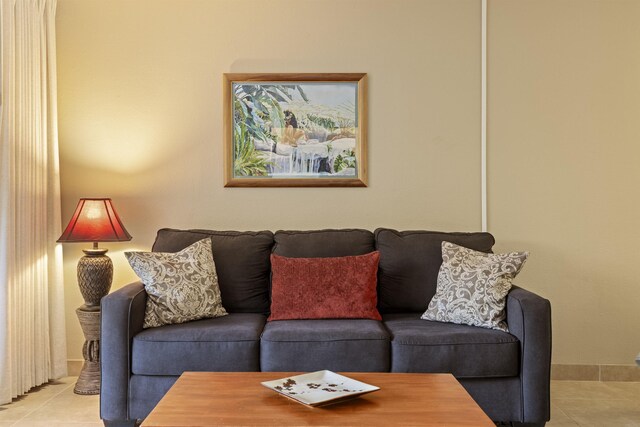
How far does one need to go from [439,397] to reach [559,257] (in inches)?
86.0

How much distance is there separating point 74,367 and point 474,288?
2.58 metres

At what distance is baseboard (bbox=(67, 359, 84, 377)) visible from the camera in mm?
4195

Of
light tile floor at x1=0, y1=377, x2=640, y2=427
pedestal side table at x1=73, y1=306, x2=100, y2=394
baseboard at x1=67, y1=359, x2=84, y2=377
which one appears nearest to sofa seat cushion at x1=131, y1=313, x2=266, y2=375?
light tile floor at x1=0, y1=377, x2=640, y2=427

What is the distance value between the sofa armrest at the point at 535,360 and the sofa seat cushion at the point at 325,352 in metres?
0.64

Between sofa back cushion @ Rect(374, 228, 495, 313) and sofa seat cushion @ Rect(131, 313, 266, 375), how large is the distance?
912 mm

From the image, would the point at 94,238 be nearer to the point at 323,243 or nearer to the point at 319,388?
the point at 323,243

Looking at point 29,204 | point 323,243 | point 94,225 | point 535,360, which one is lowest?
point 535,360

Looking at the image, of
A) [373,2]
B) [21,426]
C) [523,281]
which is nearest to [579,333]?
[523,281]

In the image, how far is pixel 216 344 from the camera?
3.11 metres

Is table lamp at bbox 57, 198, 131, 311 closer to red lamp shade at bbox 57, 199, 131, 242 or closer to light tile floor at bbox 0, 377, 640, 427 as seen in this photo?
red lamp shade at bbox 57, 199, 131, 242

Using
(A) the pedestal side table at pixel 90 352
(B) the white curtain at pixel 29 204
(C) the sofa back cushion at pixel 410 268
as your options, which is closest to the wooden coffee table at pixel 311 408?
(C) the sofa back cushion at pixel 410 268

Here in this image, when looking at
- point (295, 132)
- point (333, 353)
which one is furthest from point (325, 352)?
point (295, 132)

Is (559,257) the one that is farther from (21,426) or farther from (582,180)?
(21,426)

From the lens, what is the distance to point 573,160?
4.16 meters
